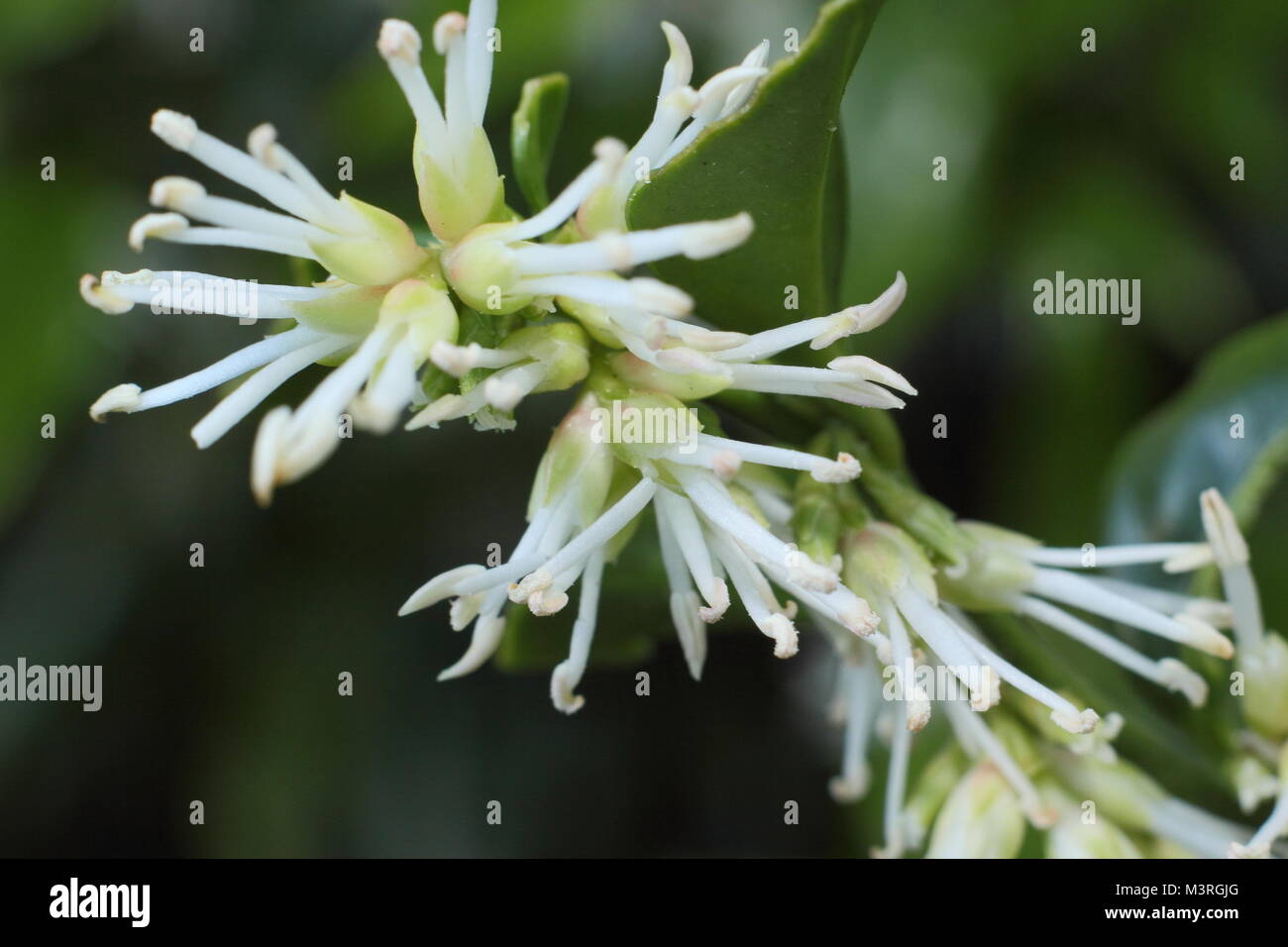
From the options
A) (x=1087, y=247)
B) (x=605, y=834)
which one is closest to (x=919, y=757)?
(x=605, y=834)

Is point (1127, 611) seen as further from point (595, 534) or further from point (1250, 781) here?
point (595, 534)

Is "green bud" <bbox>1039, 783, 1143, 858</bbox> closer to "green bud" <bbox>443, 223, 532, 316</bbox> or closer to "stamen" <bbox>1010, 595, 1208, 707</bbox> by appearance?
"stamen" <bbox>1010, 595, 1208, 707</bbox>

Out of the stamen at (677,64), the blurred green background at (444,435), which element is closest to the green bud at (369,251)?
the stamen at (677,64)

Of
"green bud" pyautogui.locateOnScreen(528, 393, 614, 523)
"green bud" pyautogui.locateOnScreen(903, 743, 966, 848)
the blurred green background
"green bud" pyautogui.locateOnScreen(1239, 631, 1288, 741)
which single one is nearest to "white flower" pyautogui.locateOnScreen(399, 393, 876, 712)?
"green bud" pyautogui.locateOnScreen(528, 393, 614, 523)

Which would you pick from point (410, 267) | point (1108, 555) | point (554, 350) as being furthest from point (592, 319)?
point (1108, 555)

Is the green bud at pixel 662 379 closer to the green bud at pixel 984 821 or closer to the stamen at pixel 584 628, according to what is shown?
the stamen at pixel 584 628
